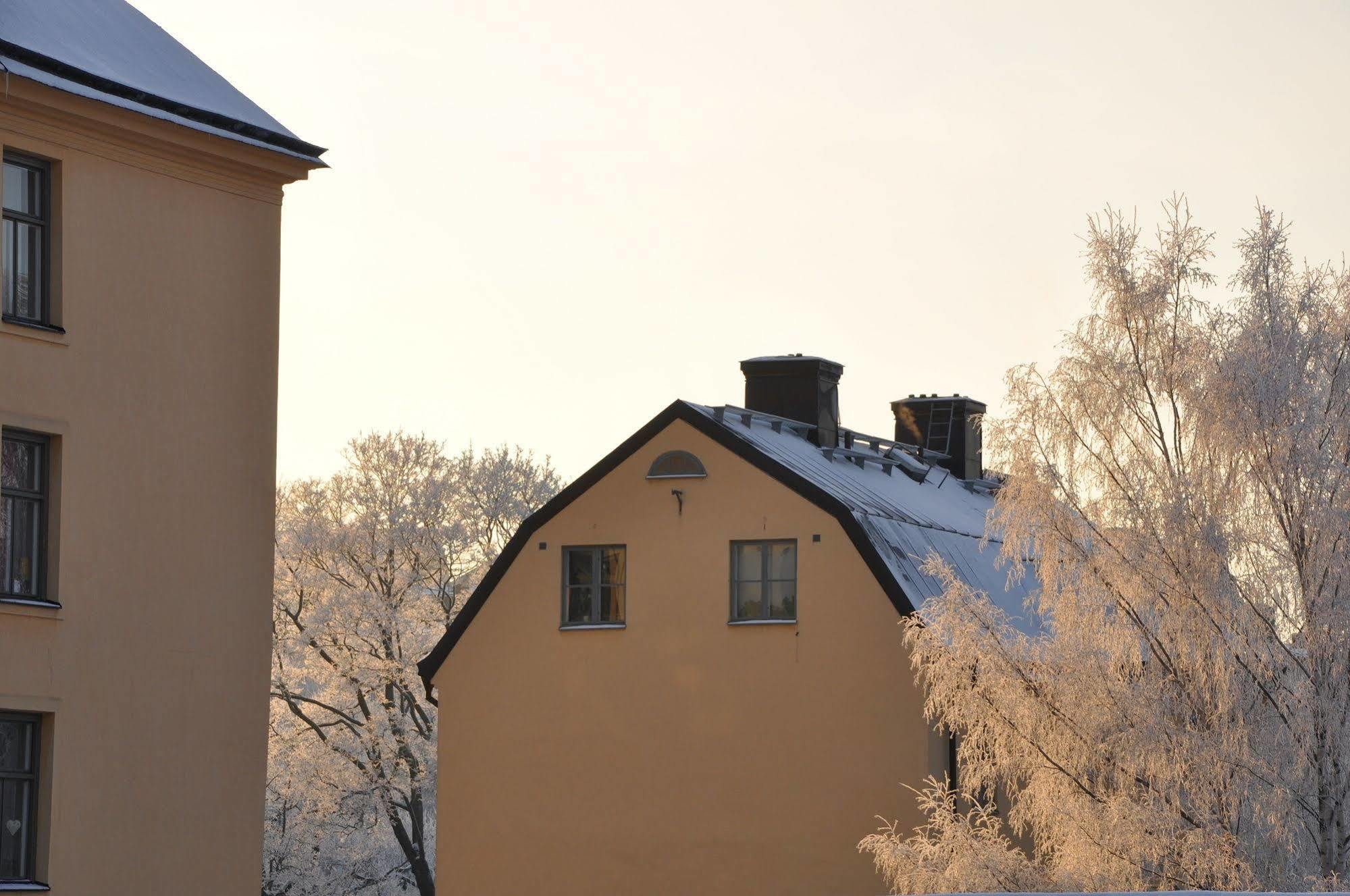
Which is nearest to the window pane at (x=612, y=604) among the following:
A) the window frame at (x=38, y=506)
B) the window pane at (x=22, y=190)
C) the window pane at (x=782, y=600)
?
the window pane at (x=782, y=600)

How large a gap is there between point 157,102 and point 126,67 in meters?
0.66

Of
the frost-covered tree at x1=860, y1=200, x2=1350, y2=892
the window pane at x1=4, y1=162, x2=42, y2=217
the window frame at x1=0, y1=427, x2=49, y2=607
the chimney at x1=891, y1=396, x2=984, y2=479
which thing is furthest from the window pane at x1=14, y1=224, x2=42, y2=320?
the chimney at x1=891, y1=396, x2=984, y2=479

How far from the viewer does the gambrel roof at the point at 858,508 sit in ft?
94.6

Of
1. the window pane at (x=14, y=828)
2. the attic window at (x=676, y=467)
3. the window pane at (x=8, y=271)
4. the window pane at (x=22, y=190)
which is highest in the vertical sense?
the window pane at (x=22, y=190)

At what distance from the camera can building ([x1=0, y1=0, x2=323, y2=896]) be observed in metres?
18.2

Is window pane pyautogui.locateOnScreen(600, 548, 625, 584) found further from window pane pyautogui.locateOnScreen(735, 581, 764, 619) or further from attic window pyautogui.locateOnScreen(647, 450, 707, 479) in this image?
window pane pyautogui.locateOnScreen(735, 581, 764, 619)

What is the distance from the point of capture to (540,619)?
30.5 metres

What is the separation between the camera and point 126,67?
19.8m

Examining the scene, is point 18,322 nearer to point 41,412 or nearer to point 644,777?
point 41,412

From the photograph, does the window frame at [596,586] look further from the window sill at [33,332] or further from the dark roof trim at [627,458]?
the window sill at [33,332]

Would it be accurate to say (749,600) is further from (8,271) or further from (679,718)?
(8,271)

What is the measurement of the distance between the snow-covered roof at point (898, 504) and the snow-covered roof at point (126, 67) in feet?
35.0

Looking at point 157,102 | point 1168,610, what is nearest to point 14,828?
point 157,102

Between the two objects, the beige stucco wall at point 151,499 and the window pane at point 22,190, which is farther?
the window pane at point 22,190
